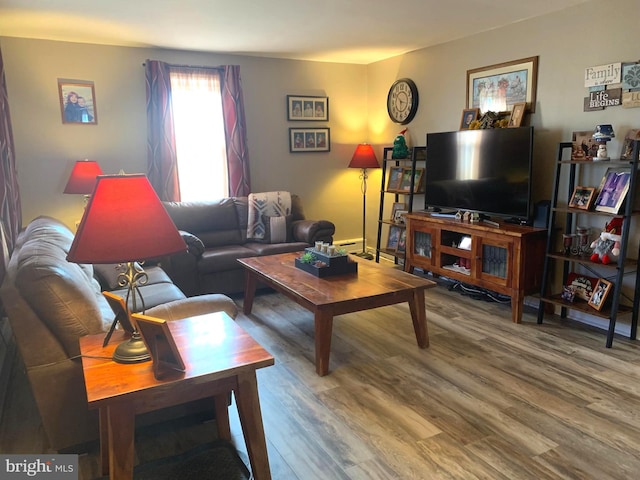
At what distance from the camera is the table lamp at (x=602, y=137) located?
9.99ft

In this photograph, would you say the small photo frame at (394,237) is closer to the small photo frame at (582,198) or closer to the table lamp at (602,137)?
the small photo frame at (582,198)

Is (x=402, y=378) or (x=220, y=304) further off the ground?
(x=220, y=304)

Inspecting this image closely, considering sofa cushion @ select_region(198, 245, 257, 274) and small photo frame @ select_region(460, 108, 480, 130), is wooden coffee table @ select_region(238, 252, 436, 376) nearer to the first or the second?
sofa cushion @ select_region(198, 245, 257, 274)

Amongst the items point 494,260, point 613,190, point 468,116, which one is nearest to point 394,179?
point 468,116

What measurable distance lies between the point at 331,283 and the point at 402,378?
76 centimetres

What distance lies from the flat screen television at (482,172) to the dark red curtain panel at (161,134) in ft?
8.45

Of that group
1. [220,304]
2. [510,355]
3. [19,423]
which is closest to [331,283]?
[220,304]

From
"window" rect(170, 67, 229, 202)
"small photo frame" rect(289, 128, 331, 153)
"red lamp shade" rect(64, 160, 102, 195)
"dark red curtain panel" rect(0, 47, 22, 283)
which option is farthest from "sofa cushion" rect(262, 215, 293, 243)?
"dark red curtain panel" rect(0, 47, 22, 283)

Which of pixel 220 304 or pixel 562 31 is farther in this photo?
pixel 562 31

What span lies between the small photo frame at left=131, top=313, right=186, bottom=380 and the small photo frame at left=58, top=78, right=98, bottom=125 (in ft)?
11.8

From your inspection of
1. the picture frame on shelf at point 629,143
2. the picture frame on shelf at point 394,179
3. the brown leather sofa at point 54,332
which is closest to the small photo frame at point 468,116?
the picture frame on shelf at point 394,179

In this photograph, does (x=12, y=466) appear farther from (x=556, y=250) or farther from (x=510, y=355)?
(x=556, y=250)

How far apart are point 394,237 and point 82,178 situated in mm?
3144

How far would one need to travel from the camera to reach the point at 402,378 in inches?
107
